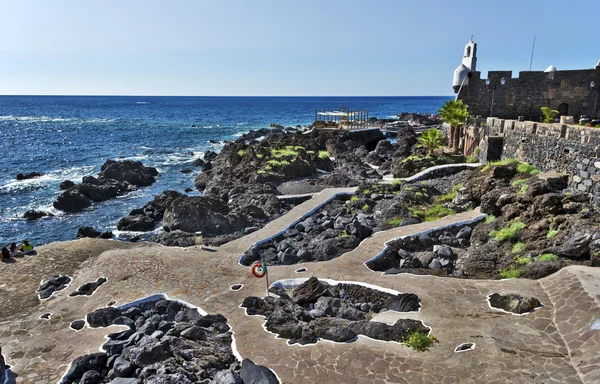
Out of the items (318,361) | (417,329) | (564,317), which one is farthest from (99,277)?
(564,317)

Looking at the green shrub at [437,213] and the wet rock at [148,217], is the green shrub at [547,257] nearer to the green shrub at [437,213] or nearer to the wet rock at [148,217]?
the green shrub at [437,213]

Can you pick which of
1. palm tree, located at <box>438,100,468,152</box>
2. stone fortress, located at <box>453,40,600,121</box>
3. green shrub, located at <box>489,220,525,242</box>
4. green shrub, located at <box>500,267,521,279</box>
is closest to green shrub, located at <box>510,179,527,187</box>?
green shrub, located at <box>489,220,525,242</box>

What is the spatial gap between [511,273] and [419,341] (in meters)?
5.40

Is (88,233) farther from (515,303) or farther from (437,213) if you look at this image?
(515,303)

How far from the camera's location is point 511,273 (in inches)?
515

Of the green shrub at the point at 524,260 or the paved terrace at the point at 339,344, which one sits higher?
the green shrub at the point at 524,260

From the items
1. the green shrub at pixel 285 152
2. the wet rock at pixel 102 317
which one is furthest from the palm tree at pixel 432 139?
the wet rock at pixel 102 317

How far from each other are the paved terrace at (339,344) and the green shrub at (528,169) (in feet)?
17.9

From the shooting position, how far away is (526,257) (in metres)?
13.8

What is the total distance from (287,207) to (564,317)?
1844cm

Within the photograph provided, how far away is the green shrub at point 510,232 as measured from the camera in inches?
603

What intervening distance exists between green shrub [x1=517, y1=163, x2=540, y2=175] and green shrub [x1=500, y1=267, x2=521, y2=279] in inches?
319

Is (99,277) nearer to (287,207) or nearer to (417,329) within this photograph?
(417,329)

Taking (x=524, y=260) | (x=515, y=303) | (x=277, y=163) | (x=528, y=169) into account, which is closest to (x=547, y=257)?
(x=524, y=260)
